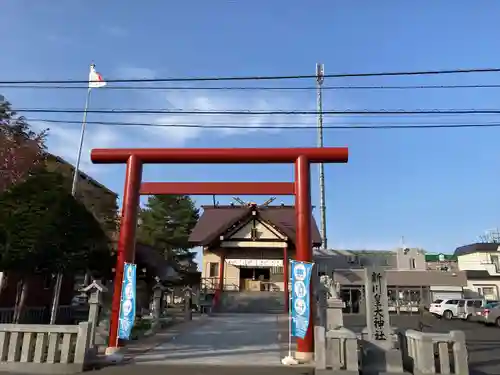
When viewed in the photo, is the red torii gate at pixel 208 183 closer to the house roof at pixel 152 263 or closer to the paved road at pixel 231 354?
the paved road at pixel 231 354

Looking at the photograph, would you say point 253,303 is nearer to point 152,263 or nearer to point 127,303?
point 152,263

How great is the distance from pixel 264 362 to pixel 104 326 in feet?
25.8

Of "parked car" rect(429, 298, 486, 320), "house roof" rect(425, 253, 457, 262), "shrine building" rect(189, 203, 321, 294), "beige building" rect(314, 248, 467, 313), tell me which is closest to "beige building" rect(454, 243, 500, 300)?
"beige building" rect(314, 248, 467, 313)

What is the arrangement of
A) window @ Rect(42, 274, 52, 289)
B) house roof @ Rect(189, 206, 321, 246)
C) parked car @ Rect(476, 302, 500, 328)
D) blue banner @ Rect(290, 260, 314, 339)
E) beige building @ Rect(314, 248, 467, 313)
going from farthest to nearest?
beige building @ Rect(314, 248, 467, 313) → house roof @ Rect(189, 206, 321, 246) → parked car @ Rect(476, 302, 500, 328) → window @ Rect(42, 274, 52, 289) → blue banner @ Rect(290, 260, 314, 339)

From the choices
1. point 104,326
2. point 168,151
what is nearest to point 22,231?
point 168,151

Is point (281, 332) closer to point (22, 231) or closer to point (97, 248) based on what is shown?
point (97, 248)

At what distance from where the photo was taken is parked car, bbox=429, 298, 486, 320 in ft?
90.6

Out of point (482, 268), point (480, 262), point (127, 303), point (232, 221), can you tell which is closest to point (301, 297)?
point (127, 303)

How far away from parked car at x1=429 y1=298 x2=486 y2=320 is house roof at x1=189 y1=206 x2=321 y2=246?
10.1 meters

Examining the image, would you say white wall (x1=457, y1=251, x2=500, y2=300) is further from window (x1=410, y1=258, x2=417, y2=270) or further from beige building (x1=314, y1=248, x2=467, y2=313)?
window (x1=410, y1=258, x2=417, y2=270)

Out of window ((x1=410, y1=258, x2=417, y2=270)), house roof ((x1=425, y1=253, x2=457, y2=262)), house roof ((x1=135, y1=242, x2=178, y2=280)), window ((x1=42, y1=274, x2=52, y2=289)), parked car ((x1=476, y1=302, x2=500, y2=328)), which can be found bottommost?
parked car ((x1=476, y1=302, x2=500, y2=328))

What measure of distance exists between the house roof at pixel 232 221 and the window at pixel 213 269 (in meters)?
3.05

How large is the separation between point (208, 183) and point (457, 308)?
24330 millimetres

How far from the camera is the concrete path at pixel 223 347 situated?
34.5 ft
